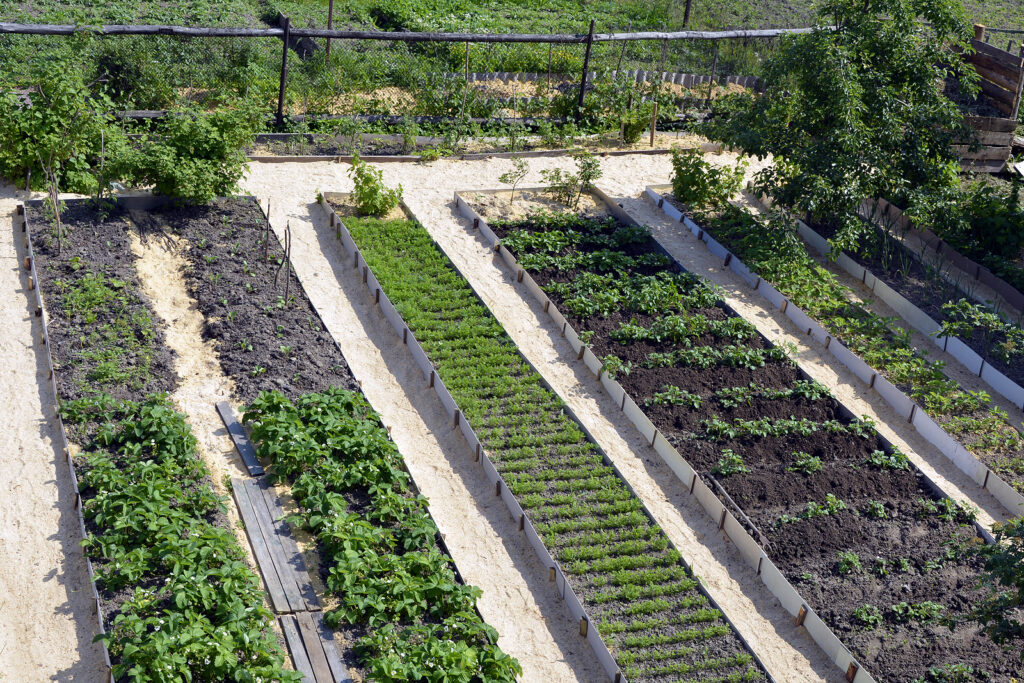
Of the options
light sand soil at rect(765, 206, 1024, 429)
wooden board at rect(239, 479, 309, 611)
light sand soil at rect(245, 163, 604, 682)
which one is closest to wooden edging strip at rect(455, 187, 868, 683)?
light sand soil at rect(245, 163, 604, 682)

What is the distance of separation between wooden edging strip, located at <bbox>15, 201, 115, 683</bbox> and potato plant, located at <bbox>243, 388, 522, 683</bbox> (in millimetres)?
1956

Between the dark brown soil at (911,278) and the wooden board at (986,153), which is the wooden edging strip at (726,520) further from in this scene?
the wooden board at (986,153)

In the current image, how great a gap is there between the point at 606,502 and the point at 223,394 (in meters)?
4.78

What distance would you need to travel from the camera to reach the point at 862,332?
16.0m

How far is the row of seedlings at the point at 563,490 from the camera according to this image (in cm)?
1091

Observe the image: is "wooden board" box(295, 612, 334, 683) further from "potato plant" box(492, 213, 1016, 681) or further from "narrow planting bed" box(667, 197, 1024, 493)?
"narrow planting bed" box(667, 197, 1024, 493)

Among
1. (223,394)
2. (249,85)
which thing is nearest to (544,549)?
(223,394)

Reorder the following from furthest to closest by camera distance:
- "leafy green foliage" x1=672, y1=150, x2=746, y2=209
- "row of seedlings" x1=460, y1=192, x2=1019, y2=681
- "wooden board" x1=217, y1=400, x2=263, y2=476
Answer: "leafy green foliage" x1=672, y1=150, x2=746, y2=209 < "wooden board" x1=217, y1=400, x2=263, y2=476 < "row of seedlings" x1=460, y1=192, x2=1019, y2=681

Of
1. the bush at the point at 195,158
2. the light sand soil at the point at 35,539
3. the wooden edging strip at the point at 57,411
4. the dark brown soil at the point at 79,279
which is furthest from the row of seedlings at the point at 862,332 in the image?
the light sand soil at the point at 35,539

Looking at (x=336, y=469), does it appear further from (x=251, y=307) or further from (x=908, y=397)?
(x=908, y=397)

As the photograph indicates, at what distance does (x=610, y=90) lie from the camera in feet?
73.9

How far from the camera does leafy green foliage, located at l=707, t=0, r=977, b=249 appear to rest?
682 inches

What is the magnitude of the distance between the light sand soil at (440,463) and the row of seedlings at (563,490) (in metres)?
0.23

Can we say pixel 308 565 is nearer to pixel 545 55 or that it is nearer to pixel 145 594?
pixel 145 594
